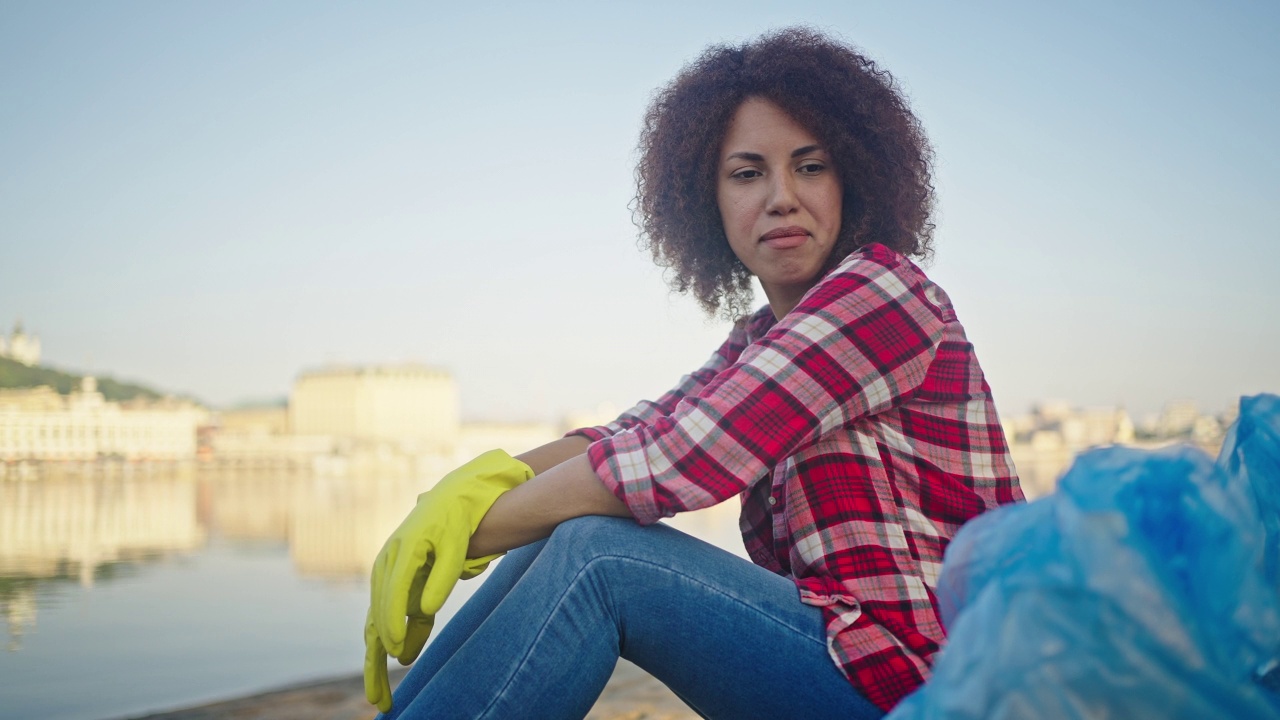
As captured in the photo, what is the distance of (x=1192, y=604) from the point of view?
1.37ft

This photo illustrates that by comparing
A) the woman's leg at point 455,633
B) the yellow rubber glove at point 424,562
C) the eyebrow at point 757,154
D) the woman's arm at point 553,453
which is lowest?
the woman's leg at point 455,633

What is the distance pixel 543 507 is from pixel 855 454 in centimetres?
23

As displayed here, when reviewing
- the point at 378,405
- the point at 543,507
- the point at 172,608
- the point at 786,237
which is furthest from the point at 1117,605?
the point at 378,405

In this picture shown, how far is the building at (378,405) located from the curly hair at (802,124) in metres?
46.3

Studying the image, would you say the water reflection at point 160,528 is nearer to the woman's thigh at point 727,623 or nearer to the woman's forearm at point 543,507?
the woman's forearm at point 543,507

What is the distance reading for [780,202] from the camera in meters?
0.86

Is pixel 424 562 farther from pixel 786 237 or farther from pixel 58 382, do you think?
pixel 58 382

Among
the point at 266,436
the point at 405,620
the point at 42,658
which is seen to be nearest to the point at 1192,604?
the point at 405,620

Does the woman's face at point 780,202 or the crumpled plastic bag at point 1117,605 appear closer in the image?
the crumpled plastic bag at point 1117,605

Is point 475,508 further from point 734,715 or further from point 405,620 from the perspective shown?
point 734,715

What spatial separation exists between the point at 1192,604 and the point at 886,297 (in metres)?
0.34

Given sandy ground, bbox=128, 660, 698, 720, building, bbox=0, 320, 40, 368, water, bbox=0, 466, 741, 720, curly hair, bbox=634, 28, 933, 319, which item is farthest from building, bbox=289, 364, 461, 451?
curly hair, bbox=634, 28, 933, 319

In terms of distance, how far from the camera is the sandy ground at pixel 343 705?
68.9 inches

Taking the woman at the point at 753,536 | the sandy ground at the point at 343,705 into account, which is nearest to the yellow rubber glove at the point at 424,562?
the woman at the point at 753,536
